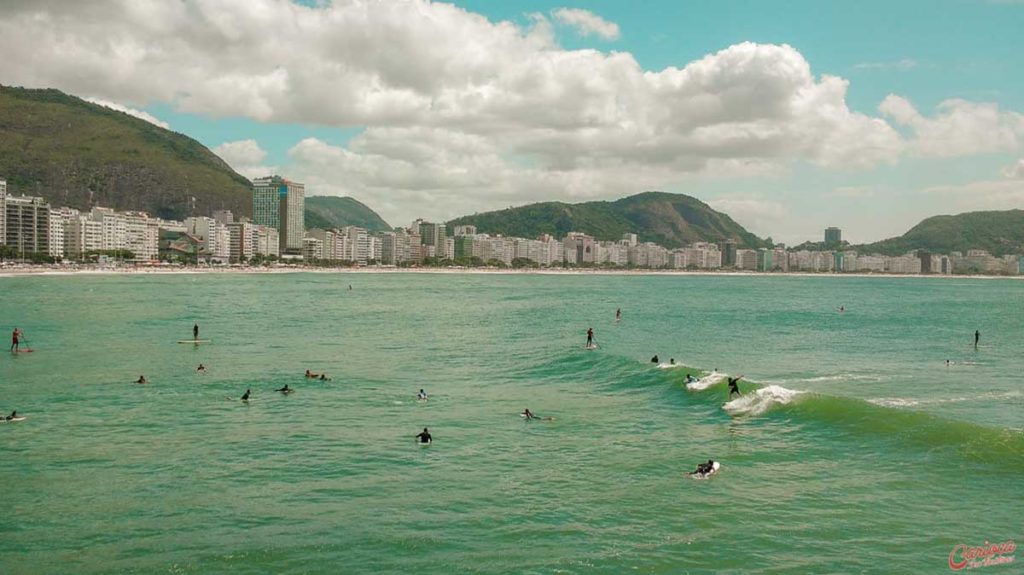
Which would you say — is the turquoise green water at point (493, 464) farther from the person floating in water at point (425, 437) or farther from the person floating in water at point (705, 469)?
the person floating in water at point (425, 437)

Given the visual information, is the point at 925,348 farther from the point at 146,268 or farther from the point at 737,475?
the point at 146,268

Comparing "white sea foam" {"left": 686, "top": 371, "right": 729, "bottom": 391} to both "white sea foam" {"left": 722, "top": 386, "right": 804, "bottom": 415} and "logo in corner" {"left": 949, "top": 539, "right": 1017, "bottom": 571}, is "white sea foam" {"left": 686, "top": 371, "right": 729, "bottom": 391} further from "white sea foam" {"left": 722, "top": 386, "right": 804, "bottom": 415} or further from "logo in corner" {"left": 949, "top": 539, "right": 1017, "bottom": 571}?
"logo in corner" {"left": 949, "top": 539, "right": 1017, "bottom": 571}

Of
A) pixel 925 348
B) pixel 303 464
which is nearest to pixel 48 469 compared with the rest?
pixel 303 464

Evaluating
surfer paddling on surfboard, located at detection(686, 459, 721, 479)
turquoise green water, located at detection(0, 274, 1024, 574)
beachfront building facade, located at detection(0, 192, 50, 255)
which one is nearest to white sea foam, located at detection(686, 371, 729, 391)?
turquoise green water, located at detection(0, 274, 1024, 574)

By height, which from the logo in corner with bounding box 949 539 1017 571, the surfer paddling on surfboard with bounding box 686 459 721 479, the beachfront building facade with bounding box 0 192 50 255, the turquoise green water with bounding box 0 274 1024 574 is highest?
the beachfront building facade with bounding box 0 192 50 255

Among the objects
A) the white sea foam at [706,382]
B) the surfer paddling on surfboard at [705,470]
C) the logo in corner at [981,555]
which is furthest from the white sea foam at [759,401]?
the logo in corner at [981,555]
